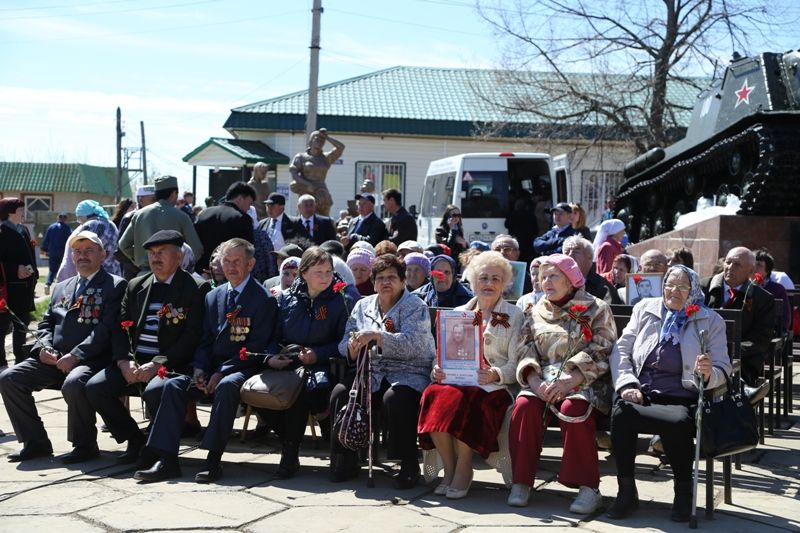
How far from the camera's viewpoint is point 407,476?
614 centimetres

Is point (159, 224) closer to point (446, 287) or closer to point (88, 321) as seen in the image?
point (88, 321)

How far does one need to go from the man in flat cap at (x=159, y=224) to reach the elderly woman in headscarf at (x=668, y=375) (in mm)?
4476

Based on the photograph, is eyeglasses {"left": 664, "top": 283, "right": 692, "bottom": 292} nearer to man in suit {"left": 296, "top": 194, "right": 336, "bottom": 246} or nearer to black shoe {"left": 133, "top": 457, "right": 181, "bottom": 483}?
black shoe {"left": 133, "top": 457, "right": 181, "bottom": 483}

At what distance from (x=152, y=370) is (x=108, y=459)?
0.69 meters

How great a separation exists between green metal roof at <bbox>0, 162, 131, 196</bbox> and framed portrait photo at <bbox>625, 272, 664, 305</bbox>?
180ft

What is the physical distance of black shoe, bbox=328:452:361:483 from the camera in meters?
6.30

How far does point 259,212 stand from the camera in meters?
15.2

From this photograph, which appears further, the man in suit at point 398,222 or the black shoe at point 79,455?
the man in suit at point 398,222

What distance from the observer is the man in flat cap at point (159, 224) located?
896cm

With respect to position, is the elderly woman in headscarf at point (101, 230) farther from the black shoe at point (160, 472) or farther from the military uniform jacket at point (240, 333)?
the black shoe at point (160, 472)

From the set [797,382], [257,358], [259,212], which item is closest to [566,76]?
[259,212]

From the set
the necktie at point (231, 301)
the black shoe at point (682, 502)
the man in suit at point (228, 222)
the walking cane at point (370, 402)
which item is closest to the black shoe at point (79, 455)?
the necktie at point (231, 301)

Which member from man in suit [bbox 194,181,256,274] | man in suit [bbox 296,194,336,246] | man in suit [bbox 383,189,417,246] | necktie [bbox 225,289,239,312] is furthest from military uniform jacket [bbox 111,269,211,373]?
man in suit [bbox 383,189,417,246]

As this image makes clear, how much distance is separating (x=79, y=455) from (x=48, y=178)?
5762 cm
